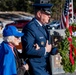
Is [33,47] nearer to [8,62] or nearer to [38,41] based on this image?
[38,41]

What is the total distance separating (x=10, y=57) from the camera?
378 cm

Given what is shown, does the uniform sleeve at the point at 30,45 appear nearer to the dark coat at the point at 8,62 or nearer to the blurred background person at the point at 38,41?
the blurred background person at the point at 38,41

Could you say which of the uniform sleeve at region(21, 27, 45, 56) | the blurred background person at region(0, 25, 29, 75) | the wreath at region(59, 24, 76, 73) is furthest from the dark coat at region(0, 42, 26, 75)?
the wreath at region(59, 24, 76, 73)

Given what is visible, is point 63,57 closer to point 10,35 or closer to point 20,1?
point 10,35

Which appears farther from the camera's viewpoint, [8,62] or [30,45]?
[30,45]

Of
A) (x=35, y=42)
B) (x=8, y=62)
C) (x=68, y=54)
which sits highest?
(x=35, y=42)

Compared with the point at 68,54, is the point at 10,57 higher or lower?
higher

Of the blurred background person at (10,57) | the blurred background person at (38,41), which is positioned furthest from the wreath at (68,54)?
the blurred background person at (10,57)

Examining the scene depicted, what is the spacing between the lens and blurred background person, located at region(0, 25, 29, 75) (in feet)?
12.3

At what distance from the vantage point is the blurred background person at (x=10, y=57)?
3.75 m

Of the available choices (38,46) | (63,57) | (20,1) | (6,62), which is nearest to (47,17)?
(38,46)

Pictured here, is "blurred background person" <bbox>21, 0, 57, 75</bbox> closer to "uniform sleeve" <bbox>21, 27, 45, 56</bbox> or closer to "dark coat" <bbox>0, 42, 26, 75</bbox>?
"uniform sleeve" <bbox>21, 27, 45, 56</bbox>

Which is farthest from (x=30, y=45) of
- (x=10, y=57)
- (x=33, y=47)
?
(x=10, y=57)

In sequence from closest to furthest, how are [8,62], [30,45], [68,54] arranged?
[8,62], [30,45], [68,54]
